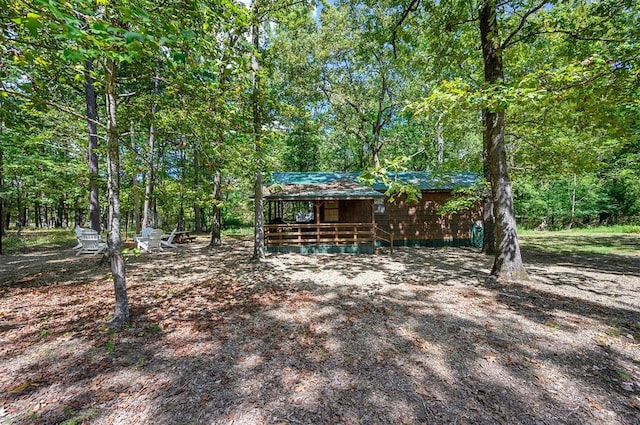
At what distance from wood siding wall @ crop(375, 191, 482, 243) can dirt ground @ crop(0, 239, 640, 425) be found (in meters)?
7.37

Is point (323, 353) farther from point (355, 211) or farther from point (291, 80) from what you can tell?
point (291, 80)

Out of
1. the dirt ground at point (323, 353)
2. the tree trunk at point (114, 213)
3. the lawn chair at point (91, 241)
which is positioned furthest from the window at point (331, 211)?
the tree trunk at point (114, 213)

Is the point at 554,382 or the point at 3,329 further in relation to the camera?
the point at 3,329

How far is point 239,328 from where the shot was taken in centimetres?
403

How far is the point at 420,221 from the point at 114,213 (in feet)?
42.2

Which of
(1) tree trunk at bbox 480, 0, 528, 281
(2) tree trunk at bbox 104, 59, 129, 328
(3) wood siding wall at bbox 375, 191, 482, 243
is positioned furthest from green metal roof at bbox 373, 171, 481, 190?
(2) tree trunk at bbox 104, 59, 129, 328

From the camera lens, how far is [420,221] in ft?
45.8

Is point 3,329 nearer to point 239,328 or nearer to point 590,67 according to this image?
point 239,328

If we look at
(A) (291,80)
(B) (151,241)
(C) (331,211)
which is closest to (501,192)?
(C) (331,211)

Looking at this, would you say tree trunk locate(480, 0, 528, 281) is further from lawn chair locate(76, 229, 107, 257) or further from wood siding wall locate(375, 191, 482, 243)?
lawn chair locate(76, 229, 107, 257)

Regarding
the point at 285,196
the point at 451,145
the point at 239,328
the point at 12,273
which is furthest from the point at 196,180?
the point at 451,145

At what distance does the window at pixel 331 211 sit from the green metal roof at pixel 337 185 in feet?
4.94

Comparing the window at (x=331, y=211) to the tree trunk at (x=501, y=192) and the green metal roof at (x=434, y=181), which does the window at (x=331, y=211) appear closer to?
the green metal roof at (x=434, y=181)

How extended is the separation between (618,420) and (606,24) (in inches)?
268
